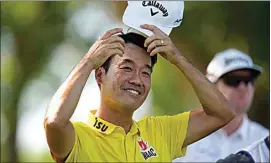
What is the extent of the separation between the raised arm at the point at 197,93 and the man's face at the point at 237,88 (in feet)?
4.41

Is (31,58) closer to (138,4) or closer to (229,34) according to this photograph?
(229,34)

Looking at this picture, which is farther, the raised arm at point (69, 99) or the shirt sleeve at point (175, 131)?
the shirt sleeve at point (175, 131)

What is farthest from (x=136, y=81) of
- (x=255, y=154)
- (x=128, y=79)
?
(x=255, y=154)

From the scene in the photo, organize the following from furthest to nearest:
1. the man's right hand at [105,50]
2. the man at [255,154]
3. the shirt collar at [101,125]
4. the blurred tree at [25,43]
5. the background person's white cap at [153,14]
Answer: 1. the blurred tree at [25,43]
2. the man at [255,154]
3. the background person's white cap at [153,14]
4. the shirt collar at [101,125]
5. the man's right hand at [105,50]

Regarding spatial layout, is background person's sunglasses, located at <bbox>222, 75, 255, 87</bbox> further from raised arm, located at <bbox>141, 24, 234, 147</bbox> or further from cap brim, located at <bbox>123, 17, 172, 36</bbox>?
cap brim, located at <bbox>123, 17, 172, 36</bbox>

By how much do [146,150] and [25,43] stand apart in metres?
4.93

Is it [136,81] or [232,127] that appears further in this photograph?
[232,127]

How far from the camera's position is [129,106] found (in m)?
3.73

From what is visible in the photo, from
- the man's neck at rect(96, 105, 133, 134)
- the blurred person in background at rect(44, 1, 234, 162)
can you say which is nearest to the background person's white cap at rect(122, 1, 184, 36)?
the blurred person in background at rect(44, 1, 234, 162)

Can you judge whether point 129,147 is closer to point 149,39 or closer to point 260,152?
point 149,39

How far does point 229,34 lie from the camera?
820 cm

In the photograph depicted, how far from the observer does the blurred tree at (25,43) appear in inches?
323

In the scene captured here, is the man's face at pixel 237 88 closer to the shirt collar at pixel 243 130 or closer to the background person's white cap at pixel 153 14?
the shirt collar at pixel 243 130

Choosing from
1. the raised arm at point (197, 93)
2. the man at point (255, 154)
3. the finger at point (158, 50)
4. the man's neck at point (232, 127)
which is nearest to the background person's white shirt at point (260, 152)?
the man at point (255, 154)
